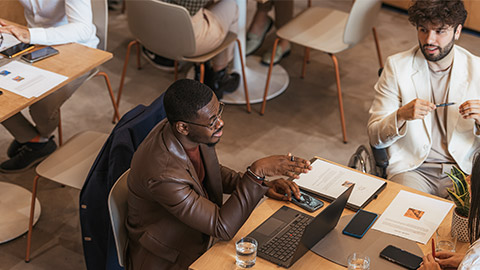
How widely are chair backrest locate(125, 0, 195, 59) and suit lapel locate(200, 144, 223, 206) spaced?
1.37m

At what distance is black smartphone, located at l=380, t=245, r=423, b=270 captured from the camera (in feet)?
6.29

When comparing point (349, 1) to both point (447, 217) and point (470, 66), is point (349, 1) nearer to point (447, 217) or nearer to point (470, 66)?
point (470, 66)

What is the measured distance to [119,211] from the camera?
2.19 metres

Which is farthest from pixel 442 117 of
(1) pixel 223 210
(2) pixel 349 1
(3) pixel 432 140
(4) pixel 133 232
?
(2) pixel 349 1

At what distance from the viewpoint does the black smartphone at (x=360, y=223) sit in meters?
2.06

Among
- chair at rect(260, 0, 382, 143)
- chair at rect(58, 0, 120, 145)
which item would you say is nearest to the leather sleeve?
chair at rect(58, 0, 120, 145)

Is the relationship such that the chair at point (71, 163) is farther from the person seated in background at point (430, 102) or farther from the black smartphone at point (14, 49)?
the person seated in background at point (430, 102)

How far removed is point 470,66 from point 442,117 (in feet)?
0.80

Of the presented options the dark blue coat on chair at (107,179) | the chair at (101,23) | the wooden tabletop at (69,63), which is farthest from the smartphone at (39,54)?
the dark blue coat on chair at (107,179)

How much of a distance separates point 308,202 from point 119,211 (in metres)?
0.66

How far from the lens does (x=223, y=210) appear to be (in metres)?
2.03

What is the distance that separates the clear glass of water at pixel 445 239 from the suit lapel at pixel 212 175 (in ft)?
2.49

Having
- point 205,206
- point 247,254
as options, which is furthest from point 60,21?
point 247,254

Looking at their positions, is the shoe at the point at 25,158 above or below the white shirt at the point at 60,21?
below
